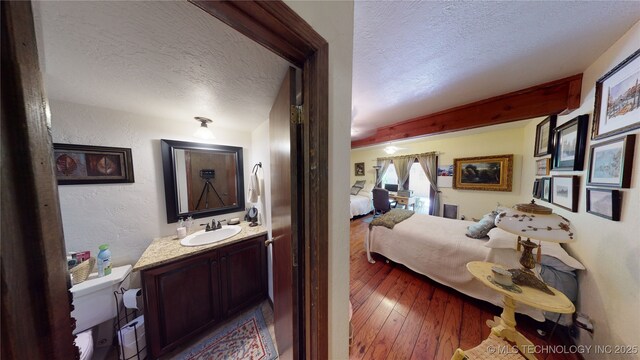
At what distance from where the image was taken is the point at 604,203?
3.47 feet

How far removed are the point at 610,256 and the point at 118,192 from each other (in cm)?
342

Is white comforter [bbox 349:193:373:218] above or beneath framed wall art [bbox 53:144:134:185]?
beneath

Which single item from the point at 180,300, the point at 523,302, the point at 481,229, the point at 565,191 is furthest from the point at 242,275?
the point at 565,191

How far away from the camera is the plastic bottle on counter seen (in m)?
1.23

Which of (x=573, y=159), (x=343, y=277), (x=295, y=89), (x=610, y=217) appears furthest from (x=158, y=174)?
(x=573, y=159)

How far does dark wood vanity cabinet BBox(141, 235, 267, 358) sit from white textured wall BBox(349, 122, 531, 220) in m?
3.84

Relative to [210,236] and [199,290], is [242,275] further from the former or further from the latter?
[210,236]

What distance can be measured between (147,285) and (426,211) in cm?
475

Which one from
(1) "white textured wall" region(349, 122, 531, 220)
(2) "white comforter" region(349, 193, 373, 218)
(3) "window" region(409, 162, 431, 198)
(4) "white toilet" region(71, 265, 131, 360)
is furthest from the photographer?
(2) "white comforter" region(349, 193, 373, 218)

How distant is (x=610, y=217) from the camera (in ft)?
3.32

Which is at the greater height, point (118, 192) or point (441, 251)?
point (118, 192)

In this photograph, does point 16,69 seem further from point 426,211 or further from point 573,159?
point 426,211

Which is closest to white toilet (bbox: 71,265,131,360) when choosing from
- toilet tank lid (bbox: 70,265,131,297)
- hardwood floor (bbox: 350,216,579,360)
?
toilet tank lid (bbox: 70,265,131,297)

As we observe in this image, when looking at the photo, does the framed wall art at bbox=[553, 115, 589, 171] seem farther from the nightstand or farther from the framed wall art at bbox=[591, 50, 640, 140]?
the nightstand
